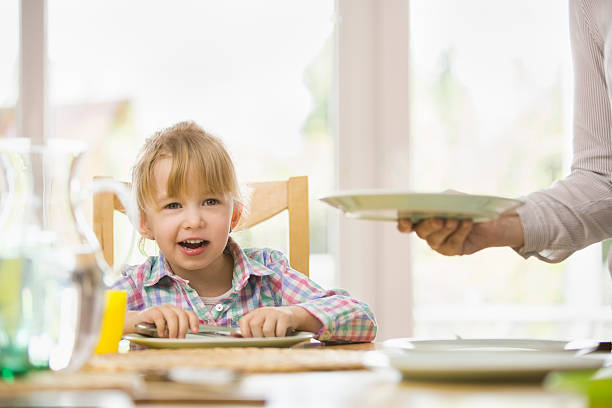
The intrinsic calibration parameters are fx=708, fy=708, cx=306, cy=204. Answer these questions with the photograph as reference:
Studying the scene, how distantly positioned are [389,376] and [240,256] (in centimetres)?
97

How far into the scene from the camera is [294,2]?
7.71 ft

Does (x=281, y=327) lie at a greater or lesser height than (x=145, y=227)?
lesser

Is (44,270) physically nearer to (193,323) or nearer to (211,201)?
(193,323)

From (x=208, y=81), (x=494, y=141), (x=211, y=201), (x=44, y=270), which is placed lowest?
(x=44, y=270)

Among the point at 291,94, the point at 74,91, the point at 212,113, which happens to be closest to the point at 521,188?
the point at 291,94

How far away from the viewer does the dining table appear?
477mm

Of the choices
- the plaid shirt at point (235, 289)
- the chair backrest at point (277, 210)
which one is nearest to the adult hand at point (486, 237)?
the plaid shirt at point (235, 289)

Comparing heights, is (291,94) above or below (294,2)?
below

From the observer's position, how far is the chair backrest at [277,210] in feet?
5.04

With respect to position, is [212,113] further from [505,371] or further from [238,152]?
[505,371]

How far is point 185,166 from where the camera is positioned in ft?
4.96

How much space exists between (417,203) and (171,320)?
1.49 feet

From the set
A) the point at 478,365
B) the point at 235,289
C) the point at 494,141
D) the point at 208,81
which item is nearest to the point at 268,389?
the point at 478,365

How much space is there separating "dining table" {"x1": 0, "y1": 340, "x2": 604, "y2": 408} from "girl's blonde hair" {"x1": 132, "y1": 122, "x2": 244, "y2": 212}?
84 centimetres
